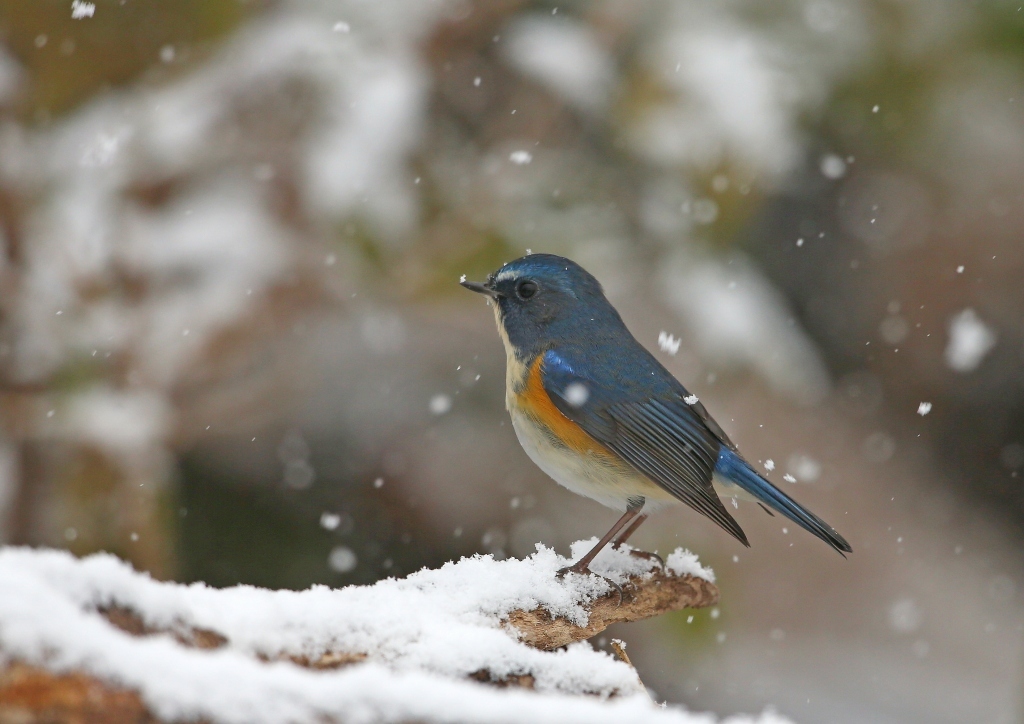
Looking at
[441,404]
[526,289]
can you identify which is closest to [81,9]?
[526,289]

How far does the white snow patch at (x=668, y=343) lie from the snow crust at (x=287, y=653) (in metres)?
3.93

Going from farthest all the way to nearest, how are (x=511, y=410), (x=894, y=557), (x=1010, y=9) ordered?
1. (x=894, y=557)
2. (x=1010, y=9)
3. (x=511, y=410)

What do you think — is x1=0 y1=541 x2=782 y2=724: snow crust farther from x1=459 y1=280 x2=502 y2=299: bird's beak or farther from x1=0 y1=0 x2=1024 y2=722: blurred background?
x1=0 y1=0 x2=1024 y2=722: blurred background

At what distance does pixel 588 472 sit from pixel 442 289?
1.78m

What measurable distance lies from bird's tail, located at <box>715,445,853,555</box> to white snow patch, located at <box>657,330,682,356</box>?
250cm

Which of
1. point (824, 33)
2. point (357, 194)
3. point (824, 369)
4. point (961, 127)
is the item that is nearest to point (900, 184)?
point (961, 127)

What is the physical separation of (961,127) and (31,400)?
6081 mm

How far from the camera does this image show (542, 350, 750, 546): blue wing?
10.8ft

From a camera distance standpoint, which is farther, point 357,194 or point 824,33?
point 824,33

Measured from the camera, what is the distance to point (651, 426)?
344cm

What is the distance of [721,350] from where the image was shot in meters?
4.67

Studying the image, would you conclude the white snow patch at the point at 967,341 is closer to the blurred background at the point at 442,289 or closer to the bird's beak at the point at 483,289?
the blurred background at the point at 442,289

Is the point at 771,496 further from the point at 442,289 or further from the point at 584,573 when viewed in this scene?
the point at 442,289

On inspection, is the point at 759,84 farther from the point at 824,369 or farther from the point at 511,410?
the point at 824,369
